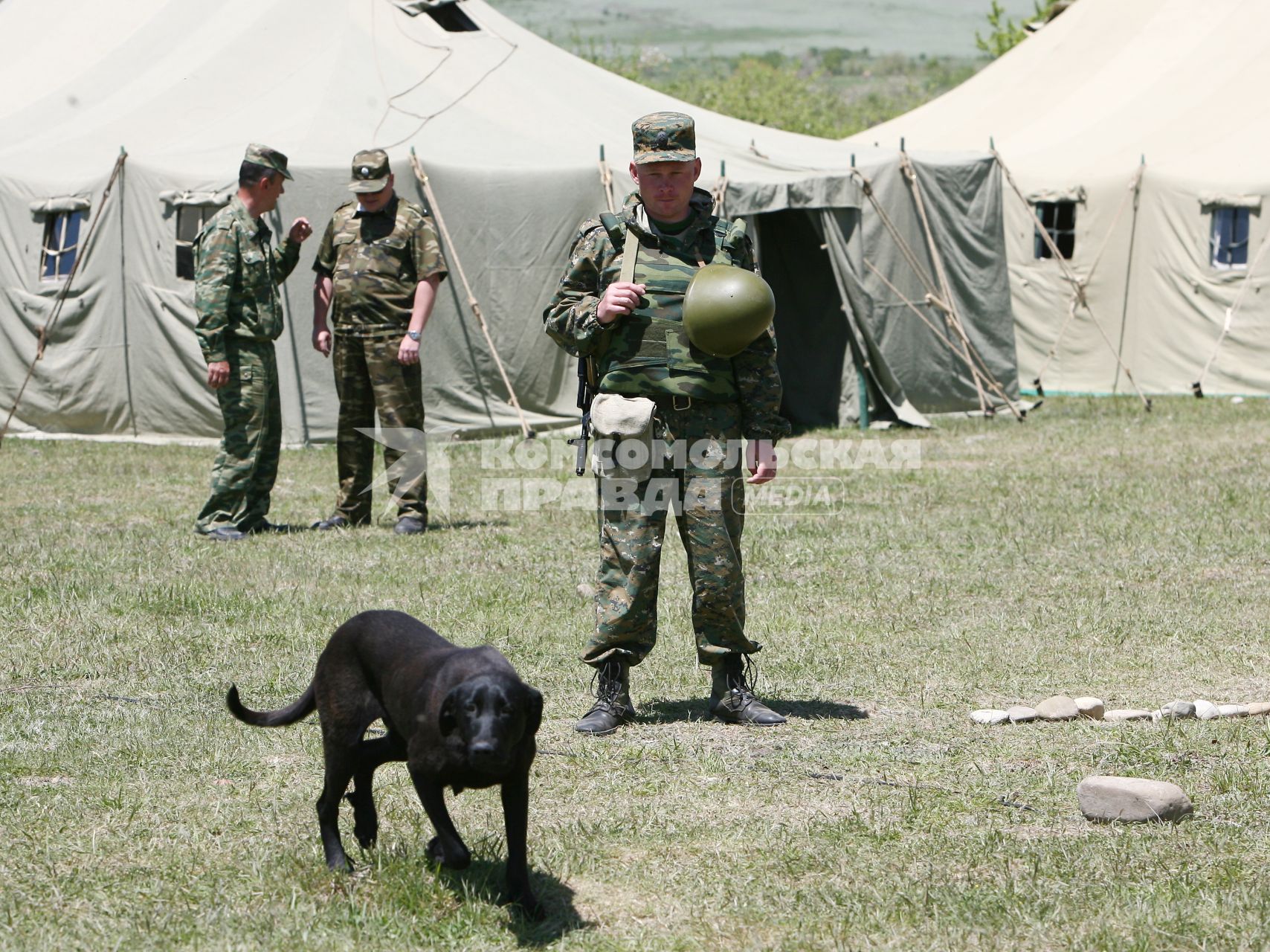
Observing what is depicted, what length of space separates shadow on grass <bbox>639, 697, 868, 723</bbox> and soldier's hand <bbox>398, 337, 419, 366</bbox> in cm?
368

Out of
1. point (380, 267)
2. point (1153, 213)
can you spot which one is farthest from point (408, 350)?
point (1153, 213)

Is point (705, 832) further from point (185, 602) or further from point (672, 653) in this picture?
point (185, 602)

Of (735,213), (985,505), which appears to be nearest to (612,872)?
(985,505)

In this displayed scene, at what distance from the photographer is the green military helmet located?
16.6ft

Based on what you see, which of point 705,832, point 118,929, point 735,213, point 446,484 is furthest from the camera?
point 735,213

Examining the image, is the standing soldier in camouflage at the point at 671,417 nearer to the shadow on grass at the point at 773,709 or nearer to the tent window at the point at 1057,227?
the shadow on grass at the point at 773,709

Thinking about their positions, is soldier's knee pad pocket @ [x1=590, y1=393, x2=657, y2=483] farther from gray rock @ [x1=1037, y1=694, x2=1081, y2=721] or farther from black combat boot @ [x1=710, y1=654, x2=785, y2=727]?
gray rock @ [x1=1037, y1=694, x2=1081, y2=721]

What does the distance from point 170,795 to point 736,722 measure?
189 centimetres

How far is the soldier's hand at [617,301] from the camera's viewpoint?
5.15 m

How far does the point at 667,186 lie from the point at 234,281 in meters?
4.26

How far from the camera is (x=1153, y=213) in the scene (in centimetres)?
1838

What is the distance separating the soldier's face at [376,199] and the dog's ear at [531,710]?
6.07 metres

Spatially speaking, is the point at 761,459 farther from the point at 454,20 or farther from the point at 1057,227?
the point at 1057,227

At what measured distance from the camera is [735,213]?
561 inches
